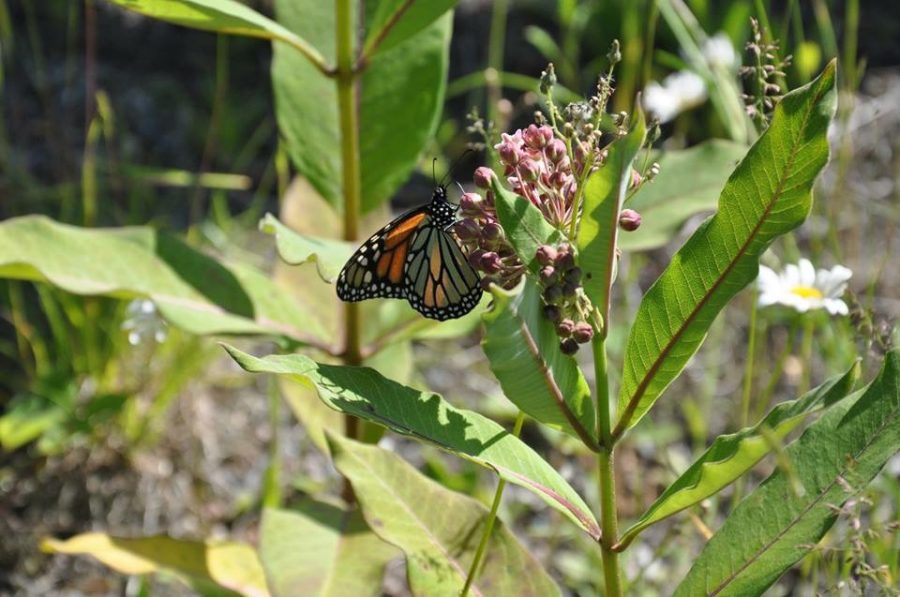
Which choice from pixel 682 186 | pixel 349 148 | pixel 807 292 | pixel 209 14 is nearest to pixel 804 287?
pixel 807 292

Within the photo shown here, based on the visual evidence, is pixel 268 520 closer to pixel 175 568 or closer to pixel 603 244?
pixel 175 568

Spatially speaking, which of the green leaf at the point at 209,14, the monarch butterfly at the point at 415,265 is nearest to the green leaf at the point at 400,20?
the green leaf at the point at 209,14

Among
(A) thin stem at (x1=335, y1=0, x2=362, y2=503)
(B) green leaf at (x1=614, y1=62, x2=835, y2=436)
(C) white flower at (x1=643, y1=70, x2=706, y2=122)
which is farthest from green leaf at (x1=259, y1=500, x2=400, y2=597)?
(C) white flower at (x1=643, y1=70, x2=706, y2=122)

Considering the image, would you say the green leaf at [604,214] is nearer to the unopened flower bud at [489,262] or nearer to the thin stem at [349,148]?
the unopened flower bud at [489,262]

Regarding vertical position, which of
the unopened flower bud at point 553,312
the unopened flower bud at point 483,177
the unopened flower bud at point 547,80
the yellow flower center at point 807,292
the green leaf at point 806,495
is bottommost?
the green leaf at point 806,495

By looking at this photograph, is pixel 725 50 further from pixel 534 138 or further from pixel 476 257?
pixel 476 257
